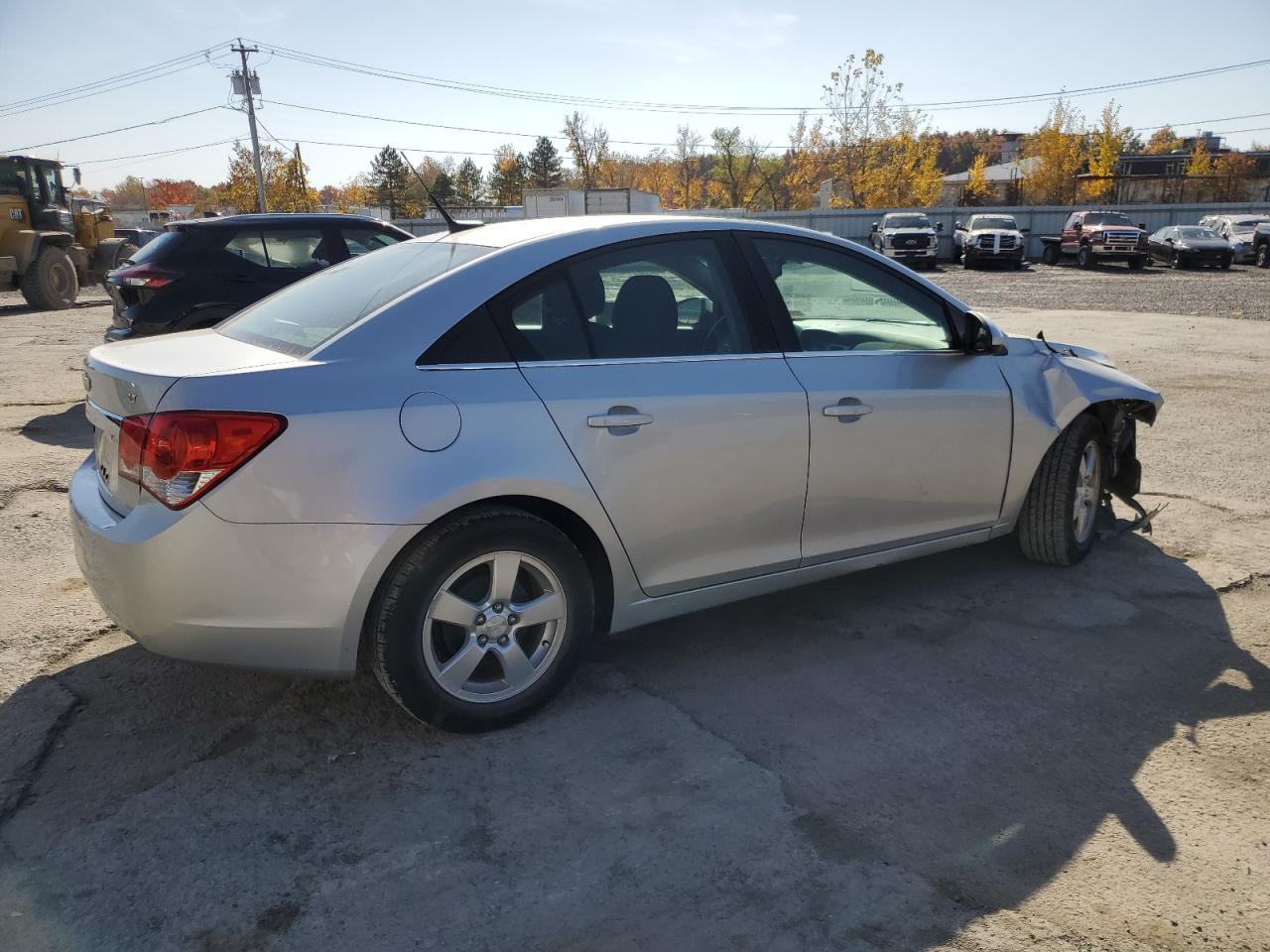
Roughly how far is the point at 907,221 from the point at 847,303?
32632mm

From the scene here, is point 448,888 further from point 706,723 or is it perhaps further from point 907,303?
point 907,303

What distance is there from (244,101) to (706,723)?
188 ft

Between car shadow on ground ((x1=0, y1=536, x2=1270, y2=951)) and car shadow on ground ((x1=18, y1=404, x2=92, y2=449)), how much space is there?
4.07 m

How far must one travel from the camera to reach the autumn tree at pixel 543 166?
93.2 meters

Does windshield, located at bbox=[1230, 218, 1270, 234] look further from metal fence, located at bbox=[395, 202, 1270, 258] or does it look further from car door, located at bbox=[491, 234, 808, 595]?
car door, located at bbox=[491, 234, 808, 595]

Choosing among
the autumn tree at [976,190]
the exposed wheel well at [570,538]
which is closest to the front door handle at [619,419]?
the exposed wheel well at [570,538]

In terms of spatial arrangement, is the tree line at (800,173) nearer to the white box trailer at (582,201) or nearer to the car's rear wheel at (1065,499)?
the white box trailer at (582,201)

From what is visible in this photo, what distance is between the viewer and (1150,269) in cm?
3219

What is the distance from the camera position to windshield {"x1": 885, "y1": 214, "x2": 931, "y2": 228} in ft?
111

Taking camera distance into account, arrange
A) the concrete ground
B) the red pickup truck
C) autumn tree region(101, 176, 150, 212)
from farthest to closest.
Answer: autumn tree region(101, 176, 150, 212), the red pickup truck, the concrete ground

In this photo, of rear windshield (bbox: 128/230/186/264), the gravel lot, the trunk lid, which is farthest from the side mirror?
the gravel lot

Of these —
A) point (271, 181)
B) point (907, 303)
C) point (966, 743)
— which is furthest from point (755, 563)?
point (271, 181)

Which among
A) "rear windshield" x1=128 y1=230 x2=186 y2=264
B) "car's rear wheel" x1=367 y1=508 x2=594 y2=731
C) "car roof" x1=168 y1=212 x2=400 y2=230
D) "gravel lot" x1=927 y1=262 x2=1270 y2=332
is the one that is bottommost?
"gravel lot" x1=927 y1=262 x2=1270 y2=332

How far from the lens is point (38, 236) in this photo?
19.2 metres
